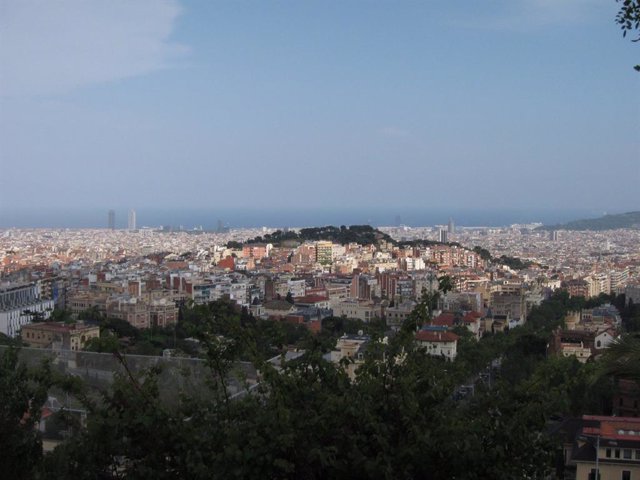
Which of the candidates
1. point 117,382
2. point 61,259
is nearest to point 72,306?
point 61,259

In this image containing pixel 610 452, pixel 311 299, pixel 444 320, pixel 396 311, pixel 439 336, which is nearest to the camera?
pixel 610 452

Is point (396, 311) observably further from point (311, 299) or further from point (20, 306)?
point (20, 306)

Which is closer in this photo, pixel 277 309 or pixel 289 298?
pixel 277 309

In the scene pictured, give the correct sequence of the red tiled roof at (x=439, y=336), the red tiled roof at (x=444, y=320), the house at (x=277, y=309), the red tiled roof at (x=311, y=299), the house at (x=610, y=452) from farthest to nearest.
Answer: the red tiled roof at (x=311, y=299), the house at (x=277, y=309), the red tiled roof at (x=444, y=320), the red tiled roof at (x=439, y=336), the house at (x=610, y=452)

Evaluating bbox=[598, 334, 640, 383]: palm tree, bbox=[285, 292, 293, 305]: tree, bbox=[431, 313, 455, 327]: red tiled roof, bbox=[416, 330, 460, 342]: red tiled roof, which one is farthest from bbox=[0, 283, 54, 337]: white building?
bbox=[598, 334, 640, 383]: palm tree

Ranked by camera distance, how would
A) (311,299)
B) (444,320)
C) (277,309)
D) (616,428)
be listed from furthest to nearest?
(311,299) < (277,309) < (444,320) < (616,428)

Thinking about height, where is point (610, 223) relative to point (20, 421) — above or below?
above

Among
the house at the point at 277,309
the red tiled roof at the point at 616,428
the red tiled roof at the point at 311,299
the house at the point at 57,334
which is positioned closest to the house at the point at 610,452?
the red tiled roof at the point at 616,428

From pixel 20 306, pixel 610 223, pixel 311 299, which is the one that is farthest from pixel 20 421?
pixel 610 223

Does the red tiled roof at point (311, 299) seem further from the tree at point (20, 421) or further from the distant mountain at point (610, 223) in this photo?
the distant mountain at point (610, 223)

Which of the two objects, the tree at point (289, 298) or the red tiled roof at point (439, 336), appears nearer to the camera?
the red tiled roof at point (439, 336)

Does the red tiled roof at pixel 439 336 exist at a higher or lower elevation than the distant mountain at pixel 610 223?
lower

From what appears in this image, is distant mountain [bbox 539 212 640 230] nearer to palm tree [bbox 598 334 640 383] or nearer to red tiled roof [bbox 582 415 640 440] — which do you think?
red tiled roof [bbox 582 415 640 440]
